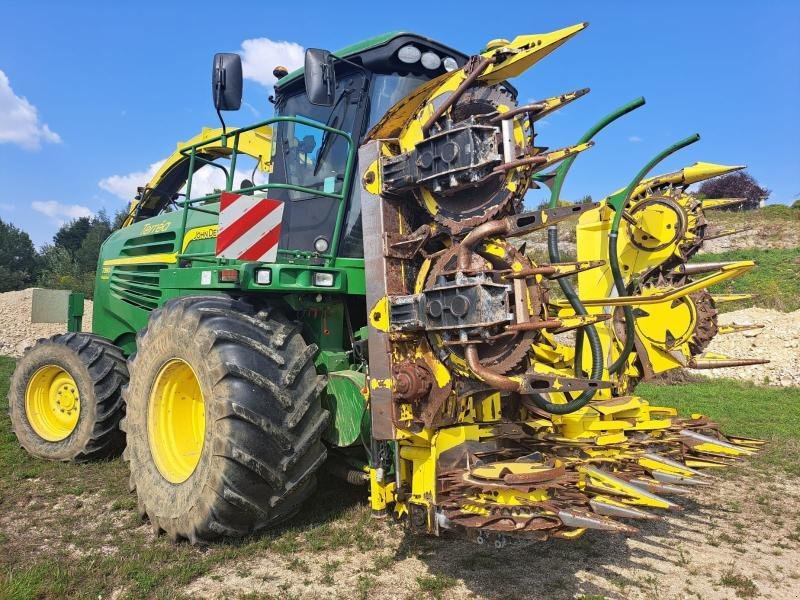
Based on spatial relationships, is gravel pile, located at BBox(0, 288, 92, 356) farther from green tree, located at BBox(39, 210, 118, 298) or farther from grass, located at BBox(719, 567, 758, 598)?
grass, located at BBox(719, 567, 758, 598)

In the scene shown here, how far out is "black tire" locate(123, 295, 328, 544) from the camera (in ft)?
11.5

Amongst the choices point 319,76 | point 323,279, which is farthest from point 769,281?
point 319,76

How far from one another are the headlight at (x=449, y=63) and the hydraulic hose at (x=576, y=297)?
1.50 m

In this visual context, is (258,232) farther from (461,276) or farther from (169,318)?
(461,276)

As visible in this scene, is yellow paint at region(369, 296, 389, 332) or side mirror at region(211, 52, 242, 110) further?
side mirror at region(211, 52, 242, 110)

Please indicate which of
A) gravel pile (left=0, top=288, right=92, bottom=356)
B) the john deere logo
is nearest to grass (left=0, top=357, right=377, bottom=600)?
the john deere logo

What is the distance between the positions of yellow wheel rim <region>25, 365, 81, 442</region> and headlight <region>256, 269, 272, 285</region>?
345 cm

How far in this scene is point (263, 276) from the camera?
3936 mm

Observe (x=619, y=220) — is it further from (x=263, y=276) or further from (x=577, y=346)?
(x=263, y=276)

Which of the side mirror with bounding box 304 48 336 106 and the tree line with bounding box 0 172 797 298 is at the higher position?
the tree line with bounding box 0 172 797 298


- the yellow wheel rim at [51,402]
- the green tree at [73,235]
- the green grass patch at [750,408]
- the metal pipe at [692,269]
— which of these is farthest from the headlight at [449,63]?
the green tree at [73,235]

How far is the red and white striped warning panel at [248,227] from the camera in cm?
392

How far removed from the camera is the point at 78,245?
6203 cm

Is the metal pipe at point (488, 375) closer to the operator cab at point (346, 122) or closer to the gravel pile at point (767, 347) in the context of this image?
the operator cab at point (346, 122)
